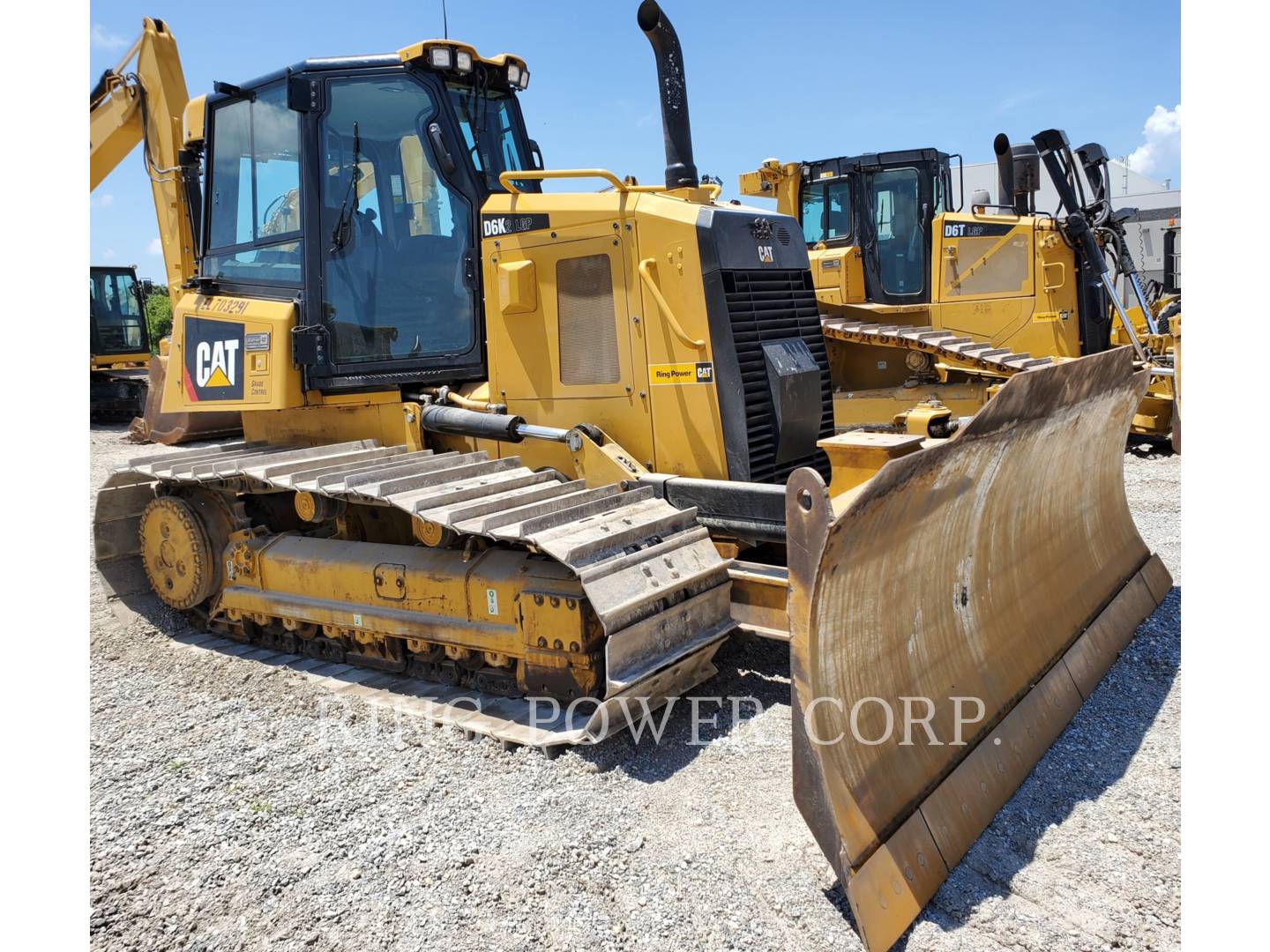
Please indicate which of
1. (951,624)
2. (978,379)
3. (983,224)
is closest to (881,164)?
(983,224)

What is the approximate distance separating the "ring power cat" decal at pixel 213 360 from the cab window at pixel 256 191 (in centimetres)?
32

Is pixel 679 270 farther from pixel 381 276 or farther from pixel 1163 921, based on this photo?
pixel 1163 921

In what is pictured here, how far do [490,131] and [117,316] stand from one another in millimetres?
17458

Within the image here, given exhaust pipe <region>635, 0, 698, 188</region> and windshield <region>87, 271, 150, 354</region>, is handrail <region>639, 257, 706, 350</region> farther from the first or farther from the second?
windshield <region>87, 271, 150, 354</region>

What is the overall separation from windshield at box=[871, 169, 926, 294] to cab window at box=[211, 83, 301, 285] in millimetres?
7482

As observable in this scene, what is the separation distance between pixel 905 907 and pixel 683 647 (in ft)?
4.49

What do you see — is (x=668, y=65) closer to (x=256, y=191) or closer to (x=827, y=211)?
(x=256, y=191)

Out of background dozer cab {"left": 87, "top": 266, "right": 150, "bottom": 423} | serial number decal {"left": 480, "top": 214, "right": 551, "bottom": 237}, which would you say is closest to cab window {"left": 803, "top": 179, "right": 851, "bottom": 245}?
serial number decal {"left": 480, "top": 214, "right": 551, "bottom": 237}

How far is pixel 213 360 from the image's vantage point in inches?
209

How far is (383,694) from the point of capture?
442 centimetres

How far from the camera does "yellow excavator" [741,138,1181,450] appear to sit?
9.73 meters

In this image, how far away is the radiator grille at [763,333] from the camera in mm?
4333

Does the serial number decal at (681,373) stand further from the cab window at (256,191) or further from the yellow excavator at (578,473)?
the cab window at (256,191)

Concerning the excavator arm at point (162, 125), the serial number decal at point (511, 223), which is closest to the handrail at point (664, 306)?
the serial number decal at point (511, 223)
